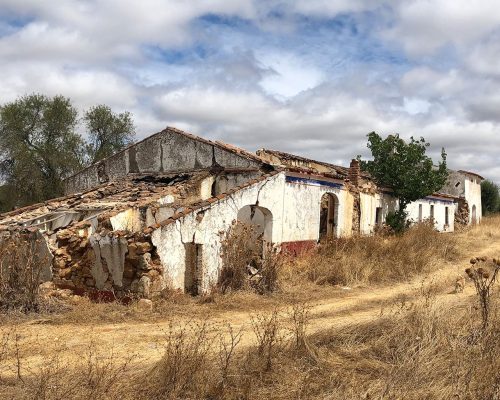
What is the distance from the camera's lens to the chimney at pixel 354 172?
775 inches

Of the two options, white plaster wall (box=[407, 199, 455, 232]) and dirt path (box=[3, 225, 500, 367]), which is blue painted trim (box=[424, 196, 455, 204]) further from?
dirt path (box=[3, 225, 500, 367])

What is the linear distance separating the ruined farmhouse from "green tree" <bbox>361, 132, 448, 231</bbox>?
61 centimetres

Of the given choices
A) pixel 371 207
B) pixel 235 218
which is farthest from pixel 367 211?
pixel 235 218

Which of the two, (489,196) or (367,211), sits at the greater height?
(489,196)

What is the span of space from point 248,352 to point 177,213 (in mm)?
5681

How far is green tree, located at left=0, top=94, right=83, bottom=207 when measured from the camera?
29531 millimetres

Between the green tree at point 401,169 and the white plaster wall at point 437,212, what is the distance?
7.56ft

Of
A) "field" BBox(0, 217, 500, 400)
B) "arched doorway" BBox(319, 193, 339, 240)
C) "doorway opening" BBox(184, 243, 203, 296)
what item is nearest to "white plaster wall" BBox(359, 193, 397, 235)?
"arched doorway" BBox(319, 193, 339, 240)

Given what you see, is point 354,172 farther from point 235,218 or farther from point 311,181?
point 235,218

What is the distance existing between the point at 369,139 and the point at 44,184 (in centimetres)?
1879

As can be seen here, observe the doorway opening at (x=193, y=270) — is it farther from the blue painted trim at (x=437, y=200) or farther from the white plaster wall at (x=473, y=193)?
the white plaster wall at (x=473, y=193)

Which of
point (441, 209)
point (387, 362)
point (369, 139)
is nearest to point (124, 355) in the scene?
point (387, 362)

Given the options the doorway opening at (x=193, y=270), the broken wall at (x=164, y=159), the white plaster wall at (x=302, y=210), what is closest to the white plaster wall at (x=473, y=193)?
the white plaster wall at (x=302, y=210)

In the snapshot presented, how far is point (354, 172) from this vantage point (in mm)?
20141
